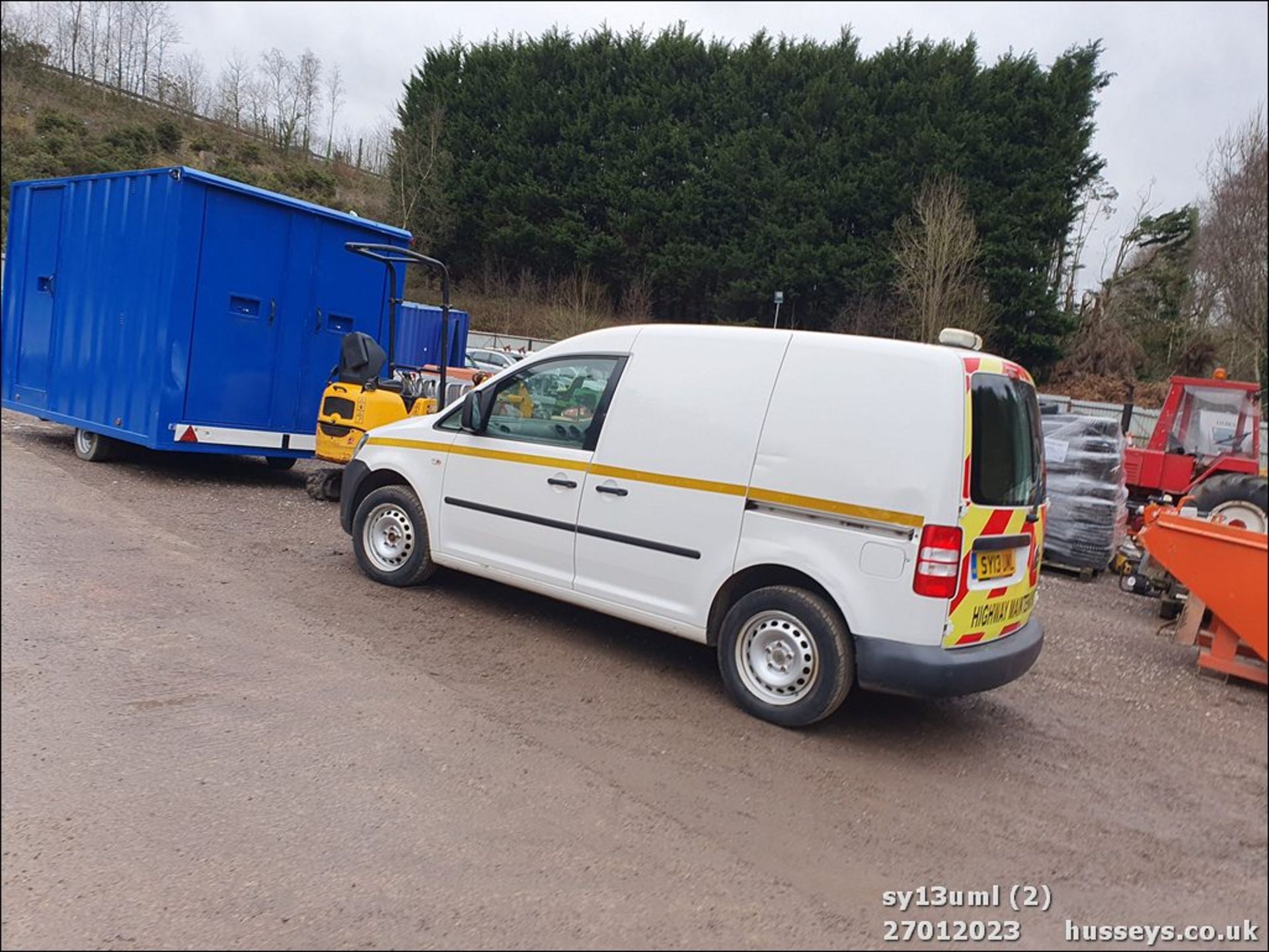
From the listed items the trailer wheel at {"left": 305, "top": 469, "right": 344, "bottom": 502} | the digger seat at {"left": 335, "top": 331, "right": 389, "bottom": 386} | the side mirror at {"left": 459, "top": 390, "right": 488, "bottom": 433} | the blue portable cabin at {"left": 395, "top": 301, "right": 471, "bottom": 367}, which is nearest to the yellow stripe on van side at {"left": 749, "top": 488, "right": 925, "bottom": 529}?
the side mirror at {"left": 459, "top": 390, "right": 488, "bottom": 433}

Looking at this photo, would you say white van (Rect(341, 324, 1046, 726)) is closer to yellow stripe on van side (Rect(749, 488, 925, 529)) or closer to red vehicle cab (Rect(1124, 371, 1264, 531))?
yellow stripe on van side (Rect(749, 488, 925, 529))

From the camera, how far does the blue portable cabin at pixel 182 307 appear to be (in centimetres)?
883

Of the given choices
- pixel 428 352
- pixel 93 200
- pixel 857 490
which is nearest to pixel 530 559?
pixel 857 490

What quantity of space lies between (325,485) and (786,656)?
632 centimetres

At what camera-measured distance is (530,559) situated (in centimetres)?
566

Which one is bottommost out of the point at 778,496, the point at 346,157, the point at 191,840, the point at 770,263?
the point at 191,840

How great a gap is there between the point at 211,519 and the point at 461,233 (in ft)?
111

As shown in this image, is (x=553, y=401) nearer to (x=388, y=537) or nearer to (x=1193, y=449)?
(x=388, y=537)

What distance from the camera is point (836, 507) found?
443 cm

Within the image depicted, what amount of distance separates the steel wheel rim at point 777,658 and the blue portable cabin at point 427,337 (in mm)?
15721

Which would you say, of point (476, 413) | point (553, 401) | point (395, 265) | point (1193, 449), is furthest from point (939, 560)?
point (1193, 449)

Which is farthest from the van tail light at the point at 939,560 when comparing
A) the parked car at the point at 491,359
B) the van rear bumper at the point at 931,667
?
the parked car at the point at 491,359

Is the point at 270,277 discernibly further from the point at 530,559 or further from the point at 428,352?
the point at 428,352

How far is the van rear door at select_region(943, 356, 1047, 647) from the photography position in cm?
425
